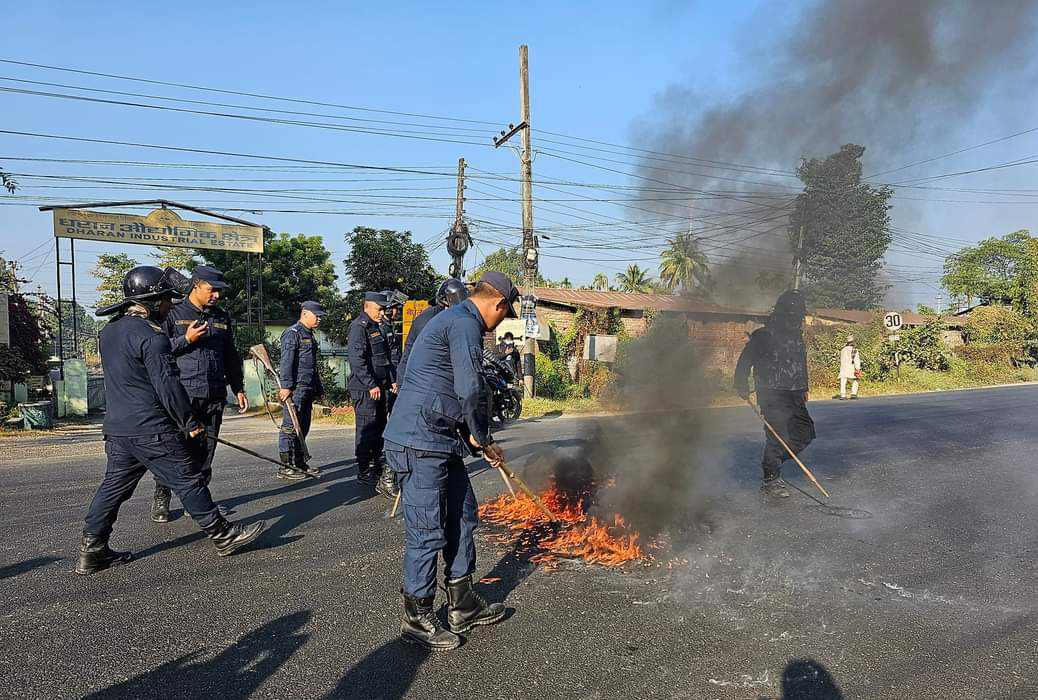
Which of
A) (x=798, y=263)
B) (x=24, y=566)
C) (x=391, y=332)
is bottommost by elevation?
(x=24, y=566)

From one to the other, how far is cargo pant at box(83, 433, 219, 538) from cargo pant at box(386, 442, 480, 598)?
66.9 inches

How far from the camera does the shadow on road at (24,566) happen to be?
420cm

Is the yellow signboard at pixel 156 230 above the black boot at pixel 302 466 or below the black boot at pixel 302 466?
above

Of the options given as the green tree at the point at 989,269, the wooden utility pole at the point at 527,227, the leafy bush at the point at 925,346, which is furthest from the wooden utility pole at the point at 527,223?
the green tree at the point at 989,269

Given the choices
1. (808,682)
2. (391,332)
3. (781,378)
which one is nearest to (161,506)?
(391,332)

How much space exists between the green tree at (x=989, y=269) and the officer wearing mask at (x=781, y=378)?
38.0 meters

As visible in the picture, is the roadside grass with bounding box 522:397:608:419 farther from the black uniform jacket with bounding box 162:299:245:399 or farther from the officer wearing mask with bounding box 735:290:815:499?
the black uniform jacket with bounding box 162:299:245:399

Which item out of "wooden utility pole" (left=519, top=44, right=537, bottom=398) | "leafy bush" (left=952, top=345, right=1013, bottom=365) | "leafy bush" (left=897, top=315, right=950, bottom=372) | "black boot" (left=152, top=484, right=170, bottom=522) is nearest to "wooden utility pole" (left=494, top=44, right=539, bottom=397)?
"wooden utility pole" (left=519, top=44, right=537, bottom=398)

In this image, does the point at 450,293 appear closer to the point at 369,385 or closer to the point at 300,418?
the point at 369,385

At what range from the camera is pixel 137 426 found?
423 centimetres

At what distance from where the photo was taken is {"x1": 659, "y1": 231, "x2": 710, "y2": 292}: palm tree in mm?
8345

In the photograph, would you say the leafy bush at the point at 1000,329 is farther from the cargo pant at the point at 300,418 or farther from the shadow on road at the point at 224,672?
the shadow on road at the point at 224,672

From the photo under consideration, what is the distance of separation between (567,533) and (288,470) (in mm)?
3666

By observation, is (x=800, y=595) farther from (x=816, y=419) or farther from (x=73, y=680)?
(x=816, y=419)
